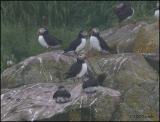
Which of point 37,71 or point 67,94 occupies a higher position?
point 37,71

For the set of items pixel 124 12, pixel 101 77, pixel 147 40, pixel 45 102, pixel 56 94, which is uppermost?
pixel 124 12

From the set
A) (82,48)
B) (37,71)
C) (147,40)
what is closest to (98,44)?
(82,48)

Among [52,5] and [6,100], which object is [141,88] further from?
[52,5]

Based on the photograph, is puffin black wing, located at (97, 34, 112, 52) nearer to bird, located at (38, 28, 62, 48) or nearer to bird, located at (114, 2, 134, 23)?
bird, located at (38, 28, 62, 48)

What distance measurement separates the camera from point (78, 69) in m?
12.9

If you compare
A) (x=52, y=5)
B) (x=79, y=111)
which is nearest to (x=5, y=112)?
(x=79, y=111)

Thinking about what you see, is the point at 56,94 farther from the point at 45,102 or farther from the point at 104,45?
the point at 104,45

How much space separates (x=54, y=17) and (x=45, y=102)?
7.82 metres

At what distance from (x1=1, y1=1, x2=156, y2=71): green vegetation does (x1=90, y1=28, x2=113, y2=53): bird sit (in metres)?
3.13

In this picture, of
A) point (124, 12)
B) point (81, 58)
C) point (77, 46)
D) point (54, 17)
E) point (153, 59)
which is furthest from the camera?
point (54, 17)

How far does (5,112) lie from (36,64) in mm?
1697

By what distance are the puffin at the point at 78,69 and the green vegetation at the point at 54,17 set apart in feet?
15.9

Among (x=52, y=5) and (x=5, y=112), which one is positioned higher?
(x=52, y=5)

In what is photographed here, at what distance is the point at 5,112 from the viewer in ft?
39.6
